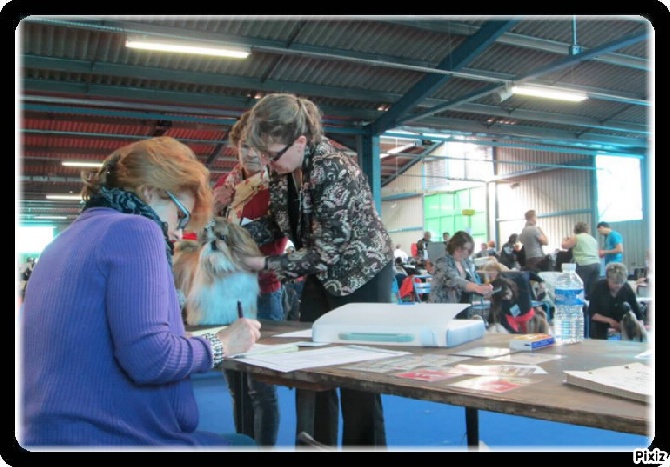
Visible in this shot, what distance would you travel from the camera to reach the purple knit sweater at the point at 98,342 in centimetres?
107

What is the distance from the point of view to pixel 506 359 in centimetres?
135

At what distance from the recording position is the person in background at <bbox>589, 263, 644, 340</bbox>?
15.7 feet

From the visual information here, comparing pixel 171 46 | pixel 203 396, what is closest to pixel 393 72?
pixel 171 46

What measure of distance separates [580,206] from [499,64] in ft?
34.0

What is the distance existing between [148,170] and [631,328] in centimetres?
422

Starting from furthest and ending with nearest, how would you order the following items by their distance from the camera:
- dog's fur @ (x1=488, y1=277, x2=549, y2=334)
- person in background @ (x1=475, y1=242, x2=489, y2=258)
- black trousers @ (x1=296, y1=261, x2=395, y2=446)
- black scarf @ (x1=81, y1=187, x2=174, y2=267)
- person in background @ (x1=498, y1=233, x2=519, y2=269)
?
1. person in background @ (x1=475, y1=242, x2=489, y2=258)
2. person in background @ (x1=498, y1=233, x2=519, y2=269)
3. dog's fur @ (x1=488, y1=277, x2=549, y2=334)
4. black trousers @ (x1=296, y1=261, x2=395, y2=446)
5. black scarf @ (x1=81, y1=187, x2=174, y2=267)

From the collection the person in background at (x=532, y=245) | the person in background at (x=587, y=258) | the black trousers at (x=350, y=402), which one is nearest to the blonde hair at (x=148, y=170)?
the black trousers at (x=350, y=402)

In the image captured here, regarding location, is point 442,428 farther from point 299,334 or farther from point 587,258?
point 587,258

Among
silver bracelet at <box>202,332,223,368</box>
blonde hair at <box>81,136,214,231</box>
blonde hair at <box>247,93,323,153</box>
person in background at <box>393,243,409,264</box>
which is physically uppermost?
blonde hair at <box>247,93,323,153</box>

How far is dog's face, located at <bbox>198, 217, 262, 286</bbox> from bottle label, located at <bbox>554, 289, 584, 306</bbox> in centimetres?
102

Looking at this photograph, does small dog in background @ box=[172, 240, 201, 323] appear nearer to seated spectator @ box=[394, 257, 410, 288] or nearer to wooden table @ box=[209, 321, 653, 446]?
wooden table @ box=[209, 321, 653, 446]

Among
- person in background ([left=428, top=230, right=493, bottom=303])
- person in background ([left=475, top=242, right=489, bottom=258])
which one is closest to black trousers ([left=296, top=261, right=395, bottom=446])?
person in background ([left=428, top=230, right=493, bottom=303])

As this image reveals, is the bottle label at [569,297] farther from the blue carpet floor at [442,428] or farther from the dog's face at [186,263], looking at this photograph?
the dog's face at [186,263]

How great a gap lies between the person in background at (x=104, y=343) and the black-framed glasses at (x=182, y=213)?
0.47 ft
